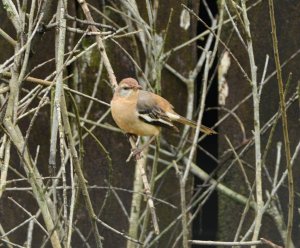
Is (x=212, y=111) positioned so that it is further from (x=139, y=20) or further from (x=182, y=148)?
(x=139, y=20)

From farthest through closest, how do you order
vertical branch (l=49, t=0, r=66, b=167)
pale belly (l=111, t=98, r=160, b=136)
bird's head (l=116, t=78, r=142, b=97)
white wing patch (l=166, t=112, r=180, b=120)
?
white wing patch (l=166, t=112, r=180, b=120) → pale belly (l=111, t=98, r=160, b=136) → bird's head (l=116, t=78, r=142, b=97) → vertical branch (l=49, t=0, r=66, b=167)

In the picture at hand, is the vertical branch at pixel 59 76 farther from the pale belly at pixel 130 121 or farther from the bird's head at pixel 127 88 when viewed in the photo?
the pale belly at pixel 130 121

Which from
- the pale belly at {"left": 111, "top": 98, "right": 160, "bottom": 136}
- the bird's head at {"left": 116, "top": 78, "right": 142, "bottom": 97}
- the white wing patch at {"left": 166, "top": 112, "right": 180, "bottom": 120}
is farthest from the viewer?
the white wing patch at {"left": 166, "top": 112, "right": 180, "bottom": 120}

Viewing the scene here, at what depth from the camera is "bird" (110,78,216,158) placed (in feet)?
15.1

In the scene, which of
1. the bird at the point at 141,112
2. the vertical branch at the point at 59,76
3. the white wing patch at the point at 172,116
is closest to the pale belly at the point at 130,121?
the bird at the point at 141,112

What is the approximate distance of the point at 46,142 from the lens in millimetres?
5172

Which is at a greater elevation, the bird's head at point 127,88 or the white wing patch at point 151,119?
the bird's head at point 127,88

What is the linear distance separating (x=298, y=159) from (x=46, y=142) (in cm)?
157

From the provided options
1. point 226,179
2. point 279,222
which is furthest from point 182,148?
point 279,222

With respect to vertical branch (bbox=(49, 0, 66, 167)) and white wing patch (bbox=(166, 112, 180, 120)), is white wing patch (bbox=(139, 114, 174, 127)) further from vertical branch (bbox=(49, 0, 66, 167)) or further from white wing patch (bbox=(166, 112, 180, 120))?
vertical branch (bbox=(49, 0, 66, 167))

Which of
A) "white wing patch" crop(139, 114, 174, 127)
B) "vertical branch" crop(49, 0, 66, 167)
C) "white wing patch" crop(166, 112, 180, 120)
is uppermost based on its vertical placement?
"vertical branch" crop(49, 0, 66, 167)

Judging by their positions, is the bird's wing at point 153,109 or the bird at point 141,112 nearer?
the bird at point 141,112

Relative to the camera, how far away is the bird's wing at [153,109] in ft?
15.6

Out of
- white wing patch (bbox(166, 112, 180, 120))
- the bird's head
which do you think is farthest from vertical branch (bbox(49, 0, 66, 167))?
white wing patch (bbox(166, 112, 180, 120))
